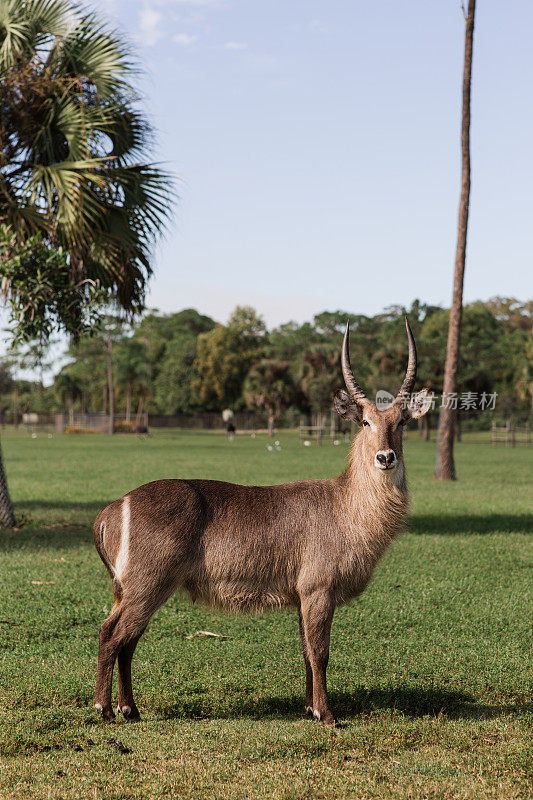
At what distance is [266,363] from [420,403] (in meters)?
52.0

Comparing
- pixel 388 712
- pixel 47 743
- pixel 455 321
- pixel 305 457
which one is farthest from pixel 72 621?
pixel 305 457

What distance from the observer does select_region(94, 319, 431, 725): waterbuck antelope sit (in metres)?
4.07

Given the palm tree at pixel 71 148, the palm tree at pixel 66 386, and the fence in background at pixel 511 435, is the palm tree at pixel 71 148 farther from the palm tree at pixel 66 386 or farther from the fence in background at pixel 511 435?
the palm tree at pixel 66 386

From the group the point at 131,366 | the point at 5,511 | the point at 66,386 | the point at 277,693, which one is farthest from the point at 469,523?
the point at 66,386

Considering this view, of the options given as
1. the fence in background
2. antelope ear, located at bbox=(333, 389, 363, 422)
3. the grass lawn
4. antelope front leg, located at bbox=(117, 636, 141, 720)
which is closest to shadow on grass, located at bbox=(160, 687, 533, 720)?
the grass lawn

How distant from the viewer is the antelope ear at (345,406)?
4.42 meters

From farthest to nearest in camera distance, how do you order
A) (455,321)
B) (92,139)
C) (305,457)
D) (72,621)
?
(305,457) → (455,321) → (92,139) → (72,621)

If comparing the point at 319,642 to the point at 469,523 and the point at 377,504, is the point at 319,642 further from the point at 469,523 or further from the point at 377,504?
the point at 469,523

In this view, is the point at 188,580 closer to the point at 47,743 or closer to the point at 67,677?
the point at 47,743

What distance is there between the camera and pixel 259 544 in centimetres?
423

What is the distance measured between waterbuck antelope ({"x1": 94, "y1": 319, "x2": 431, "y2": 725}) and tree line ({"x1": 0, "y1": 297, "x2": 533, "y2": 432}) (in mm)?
41605

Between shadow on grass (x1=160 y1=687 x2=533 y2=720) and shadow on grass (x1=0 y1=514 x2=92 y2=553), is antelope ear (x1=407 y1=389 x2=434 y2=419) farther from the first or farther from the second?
shadow on grass (x1=0 y1=514 x2=92 y2=553)

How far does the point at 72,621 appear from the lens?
21.0 ft

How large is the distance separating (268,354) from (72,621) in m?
64.0
